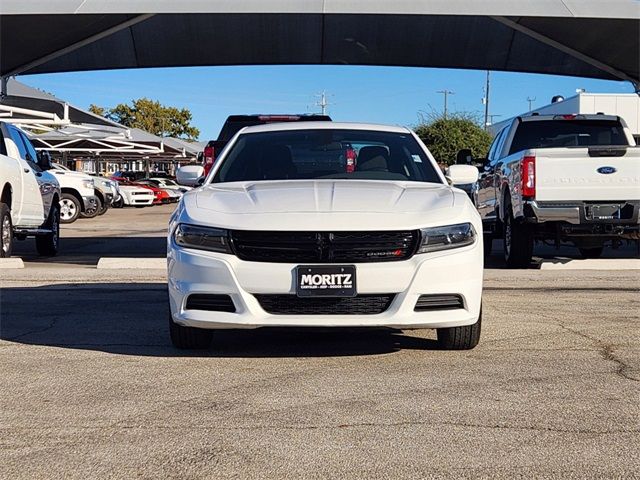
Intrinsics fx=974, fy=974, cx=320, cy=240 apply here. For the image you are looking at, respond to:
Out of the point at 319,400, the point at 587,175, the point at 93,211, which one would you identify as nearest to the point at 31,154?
the point at 587,175

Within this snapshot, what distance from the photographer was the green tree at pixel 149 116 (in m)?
92.2

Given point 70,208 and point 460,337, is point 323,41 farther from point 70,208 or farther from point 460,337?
point 70,208

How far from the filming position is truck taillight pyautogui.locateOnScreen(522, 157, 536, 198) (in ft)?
37.8

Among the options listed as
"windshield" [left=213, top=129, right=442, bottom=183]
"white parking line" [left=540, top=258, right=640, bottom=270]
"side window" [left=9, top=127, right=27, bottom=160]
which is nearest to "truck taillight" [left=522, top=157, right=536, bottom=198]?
"white parking line" [left=540, top=258, right=640, bottom=270]

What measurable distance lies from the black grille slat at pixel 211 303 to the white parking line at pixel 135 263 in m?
6.64

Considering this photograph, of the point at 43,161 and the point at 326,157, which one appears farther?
the point at 43,161

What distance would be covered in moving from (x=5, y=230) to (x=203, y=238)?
27.4 feet

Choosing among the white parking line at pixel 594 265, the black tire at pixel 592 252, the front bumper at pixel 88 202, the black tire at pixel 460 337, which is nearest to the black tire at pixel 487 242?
the black tire at pixel 592 252

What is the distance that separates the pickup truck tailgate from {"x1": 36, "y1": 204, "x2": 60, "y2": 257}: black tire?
812cm

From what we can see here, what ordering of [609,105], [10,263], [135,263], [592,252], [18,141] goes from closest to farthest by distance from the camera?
[135,263] < [10,263] < [18,141] < [592,252] < [609,105]

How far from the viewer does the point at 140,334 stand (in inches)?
274

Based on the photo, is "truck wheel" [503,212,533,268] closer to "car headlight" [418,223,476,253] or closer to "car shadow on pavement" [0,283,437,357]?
"car shadow on pavement" [0,283,437,357]

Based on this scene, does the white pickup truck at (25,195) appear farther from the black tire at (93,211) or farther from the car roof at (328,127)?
the black tire at (93,211)

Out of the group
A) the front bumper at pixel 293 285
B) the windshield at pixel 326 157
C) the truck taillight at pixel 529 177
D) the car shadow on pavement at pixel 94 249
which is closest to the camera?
the front bumper at pixel 293 285
